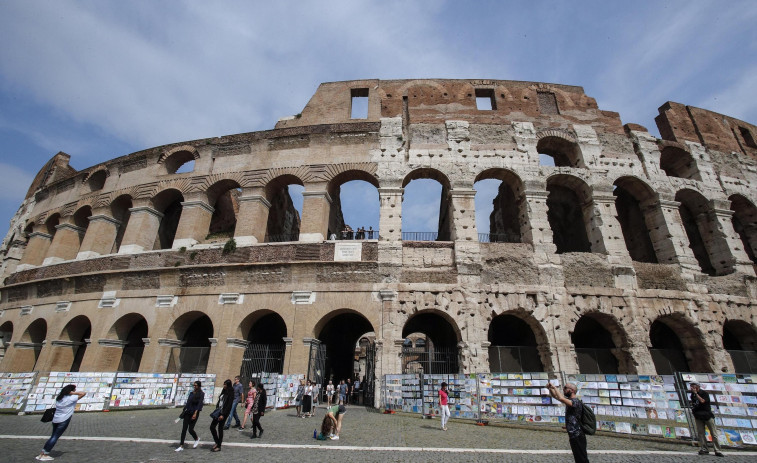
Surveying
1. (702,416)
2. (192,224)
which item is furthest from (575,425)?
(192,224)

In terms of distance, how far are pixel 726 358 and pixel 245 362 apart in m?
14.5

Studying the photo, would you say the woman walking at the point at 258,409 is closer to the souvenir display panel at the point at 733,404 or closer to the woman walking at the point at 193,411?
the woman walking at the point at 193,411

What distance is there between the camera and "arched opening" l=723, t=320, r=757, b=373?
11297mm

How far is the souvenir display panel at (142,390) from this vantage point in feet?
30.9

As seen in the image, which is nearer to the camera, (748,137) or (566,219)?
(566,219)

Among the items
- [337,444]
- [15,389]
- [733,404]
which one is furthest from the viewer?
[15,389]

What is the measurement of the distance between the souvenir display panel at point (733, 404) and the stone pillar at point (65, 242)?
67.6ft

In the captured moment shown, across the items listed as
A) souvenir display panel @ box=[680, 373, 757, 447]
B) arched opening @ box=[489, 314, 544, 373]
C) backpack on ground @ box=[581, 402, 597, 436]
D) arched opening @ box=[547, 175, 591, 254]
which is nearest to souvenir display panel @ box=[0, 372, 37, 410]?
arched opening @ box=[489, 314, 544, 373]

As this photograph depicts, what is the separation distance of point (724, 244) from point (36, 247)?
27.9 meters

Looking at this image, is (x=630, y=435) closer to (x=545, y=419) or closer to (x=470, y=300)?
(x=545, y=419)

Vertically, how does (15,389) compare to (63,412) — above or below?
above

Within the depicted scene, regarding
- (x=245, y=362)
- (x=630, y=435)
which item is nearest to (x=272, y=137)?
(x=245, y=362)

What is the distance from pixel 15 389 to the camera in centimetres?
959

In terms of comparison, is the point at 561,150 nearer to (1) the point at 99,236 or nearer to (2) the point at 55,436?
(2) the point at 55,436
